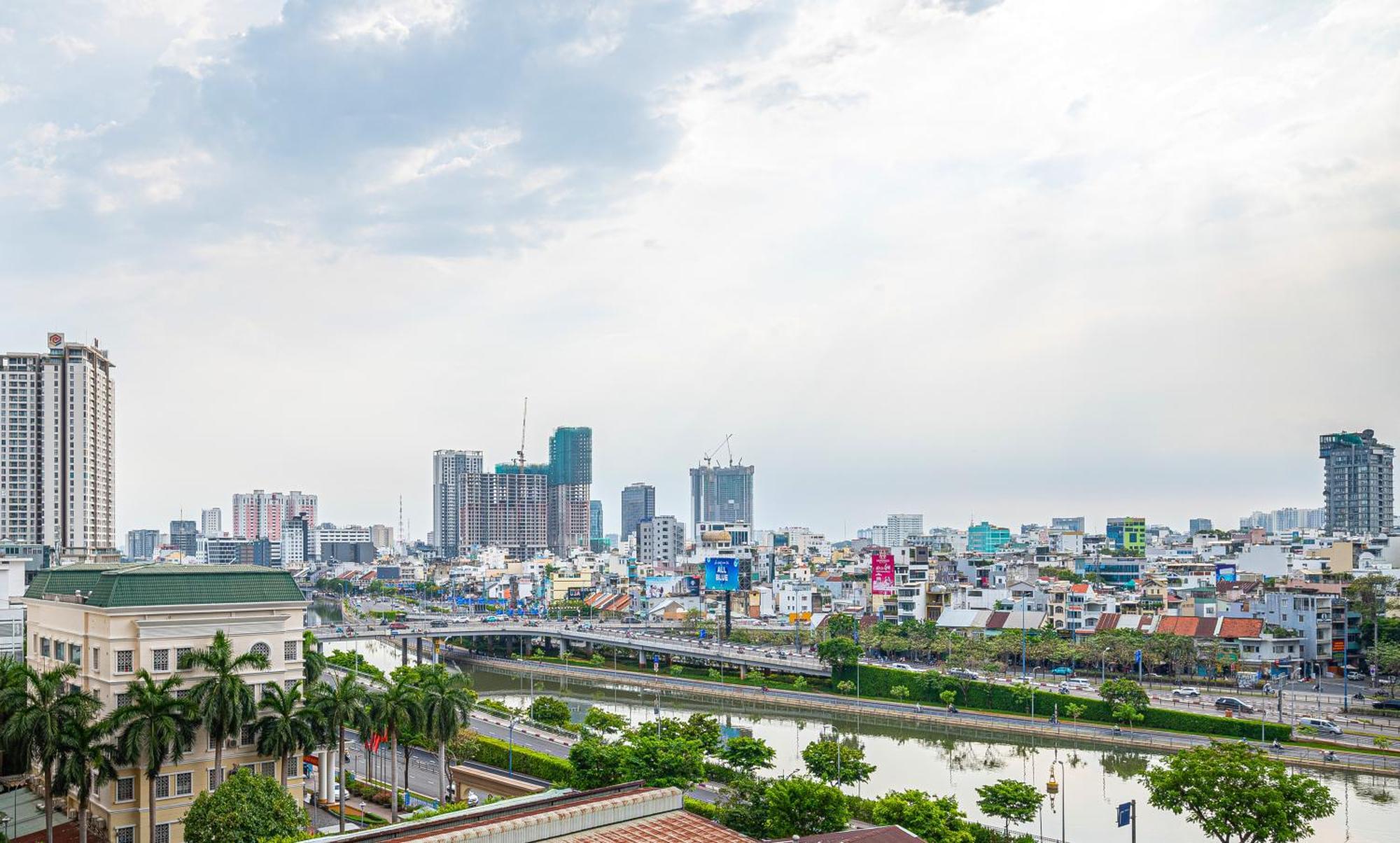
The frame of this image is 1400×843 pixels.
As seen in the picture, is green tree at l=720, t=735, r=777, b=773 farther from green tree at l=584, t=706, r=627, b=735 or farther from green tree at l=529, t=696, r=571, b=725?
green tree at l=529, t=696, r=571, b=725

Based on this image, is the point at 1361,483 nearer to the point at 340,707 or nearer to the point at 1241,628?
the point at 1241,628

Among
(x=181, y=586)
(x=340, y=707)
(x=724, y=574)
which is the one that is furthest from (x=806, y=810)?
(x=724, y=574)

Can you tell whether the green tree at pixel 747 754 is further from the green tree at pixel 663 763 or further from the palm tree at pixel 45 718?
the palm tree at pixel 45 718

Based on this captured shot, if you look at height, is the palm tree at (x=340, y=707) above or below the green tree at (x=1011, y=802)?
above

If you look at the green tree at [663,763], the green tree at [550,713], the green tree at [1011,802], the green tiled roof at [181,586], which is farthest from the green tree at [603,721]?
the green tree at [1011,802]

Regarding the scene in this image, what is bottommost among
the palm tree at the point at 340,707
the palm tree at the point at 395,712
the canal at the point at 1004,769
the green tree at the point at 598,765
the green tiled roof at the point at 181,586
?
the canal at the point at 1004,769

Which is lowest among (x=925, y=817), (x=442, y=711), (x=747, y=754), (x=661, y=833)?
(x=747, y=754)
